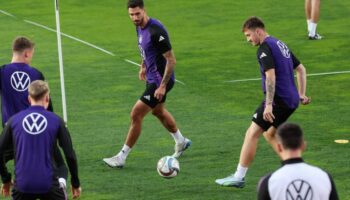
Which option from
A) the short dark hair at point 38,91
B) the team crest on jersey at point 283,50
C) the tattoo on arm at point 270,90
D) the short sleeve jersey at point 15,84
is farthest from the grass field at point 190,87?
the short dark hair at point 38,91

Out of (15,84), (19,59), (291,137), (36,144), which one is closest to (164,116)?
(15,84)

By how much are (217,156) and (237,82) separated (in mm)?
5708

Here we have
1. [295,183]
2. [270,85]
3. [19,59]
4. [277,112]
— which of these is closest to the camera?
[295,183]

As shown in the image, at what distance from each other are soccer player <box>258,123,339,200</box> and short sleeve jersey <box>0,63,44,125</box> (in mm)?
4710

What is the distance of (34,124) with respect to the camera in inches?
375

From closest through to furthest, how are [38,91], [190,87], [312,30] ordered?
[38,91], [190,87], [312,30]

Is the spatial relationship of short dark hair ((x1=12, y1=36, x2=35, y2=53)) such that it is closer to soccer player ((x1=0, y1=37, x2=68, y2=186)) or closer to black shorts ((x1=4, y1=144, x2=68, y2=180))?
soccer player ((x1=0, y1=37, x2=68, y2=186))

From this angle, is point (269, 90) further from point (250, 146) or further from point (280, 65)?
point (250, 146)

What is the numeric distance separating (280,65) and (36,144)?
437 centimetres

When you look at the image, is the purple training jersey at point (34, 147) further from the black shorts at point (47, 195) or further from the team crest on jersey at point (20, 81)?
the team crest on jersey at point (20, 81)

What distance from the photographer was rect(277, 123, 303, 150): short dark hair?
7.91 m

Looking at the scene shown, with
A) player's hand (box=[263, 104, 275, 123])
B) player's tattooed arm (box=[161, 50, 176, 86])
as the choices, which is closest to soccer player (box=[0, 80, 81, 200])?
player's hand (box=[263, 104, 275, 123])

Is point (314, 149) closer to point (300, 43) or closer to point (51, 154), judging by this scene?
point (51, 154)

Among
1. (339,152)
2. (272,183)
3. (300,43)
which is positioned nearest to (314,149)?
(339,152)
